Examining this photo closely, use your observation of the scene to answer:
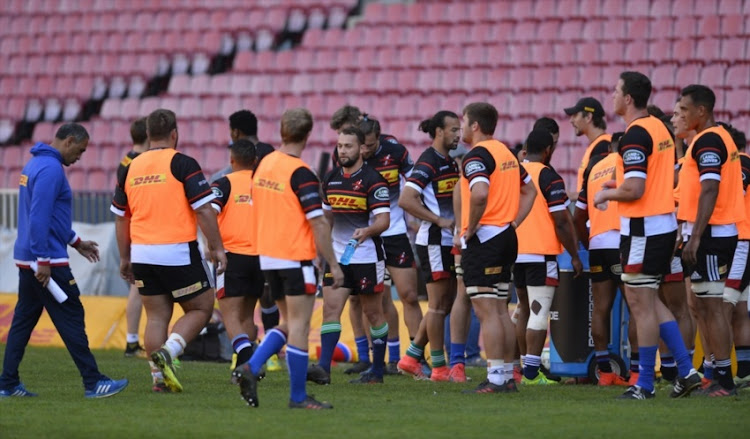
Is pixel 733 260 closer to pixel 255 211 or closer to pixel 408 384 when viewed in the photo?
pixel 408 384

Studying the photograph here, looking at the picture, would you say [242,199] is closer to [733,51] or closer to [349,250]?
[349,250]

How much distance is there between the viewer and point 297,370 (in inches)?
298

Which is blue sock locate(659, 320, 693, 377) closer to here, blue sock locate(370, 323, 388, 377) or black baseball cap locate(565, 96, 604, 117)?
blue sock locate(370, 323, 388, 377)

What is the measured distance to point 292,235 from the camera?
24.9 feet

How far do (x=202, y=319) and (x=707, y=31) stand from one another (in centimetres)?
1164

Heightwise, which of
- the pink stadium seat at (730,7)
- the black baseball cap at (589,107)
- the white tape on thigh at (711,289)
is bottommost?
the white tape on thigh at (711,289)

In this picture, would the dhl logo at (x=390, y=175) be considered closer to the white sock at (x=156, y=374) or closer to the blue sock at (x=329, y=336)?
the blue sock at (x=329, y=336)

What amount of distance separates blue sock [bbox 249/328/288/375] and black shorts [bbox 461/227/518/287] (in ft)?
5.62

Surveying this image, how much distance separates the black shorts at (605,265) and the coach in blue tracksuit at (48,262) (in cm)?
381

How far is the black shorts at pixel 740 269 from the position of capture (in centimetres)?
905

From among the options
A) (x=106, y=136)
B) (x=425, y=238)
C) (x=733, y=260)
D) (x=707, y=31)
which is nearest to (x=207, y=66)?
(x=106, y=136)

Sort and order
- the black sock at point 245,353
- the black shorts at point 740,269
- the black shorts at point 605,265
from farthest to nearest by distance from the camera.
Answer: the black shorts at point 605,265, the black sock at point 245,353, the black shorts at point 740,269

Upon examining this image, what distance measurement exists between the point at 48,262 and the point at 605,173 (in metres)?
4.29

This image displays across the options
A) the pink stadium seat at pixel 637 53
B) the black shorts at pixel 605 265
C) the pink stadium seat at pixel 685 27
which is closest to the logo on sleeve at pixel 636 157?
the black shorts at pixel 605 265
